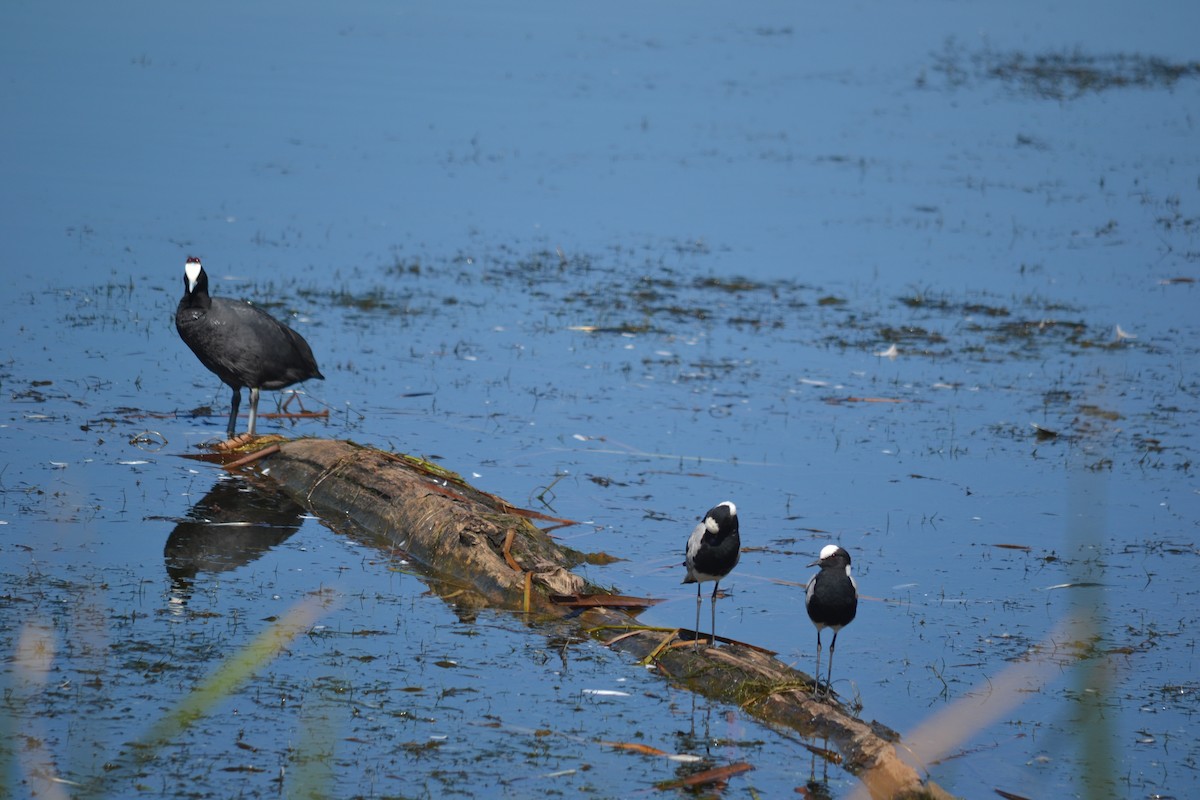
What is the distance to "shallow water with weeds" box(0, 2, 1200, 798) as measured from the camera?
269 inches

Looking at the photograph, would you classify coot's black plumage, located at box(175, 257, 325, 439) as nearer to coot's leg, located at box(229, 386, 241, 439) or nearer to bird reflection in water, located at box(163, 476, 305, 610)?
coot's leg, located at box(229, 386, 241, 439)

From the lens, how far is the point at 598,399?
45.1 feet

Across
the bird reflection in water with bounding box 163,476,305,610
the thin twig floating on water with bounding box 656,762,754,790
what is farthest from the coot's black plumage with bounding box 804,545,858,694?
the bird reflection in water with bounding box 163,476,305,610

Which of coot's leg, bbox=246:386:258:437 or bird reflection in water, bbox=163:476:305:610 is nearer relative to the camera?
bird reflection in water, bbox=163:476:305:610

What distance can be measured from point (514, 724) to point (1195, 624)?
4738mm

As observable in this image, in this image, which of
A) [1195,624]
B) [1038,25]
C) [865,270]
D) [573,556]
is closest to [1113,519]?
[1195,624]

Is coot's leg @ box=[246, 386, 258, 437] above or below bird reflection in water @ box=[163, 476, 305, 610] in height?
above

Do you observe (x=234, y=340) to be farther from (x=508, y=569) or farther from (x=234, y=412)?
(x=508, y=569)

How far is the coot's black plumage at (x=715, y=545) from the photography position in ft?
25.4

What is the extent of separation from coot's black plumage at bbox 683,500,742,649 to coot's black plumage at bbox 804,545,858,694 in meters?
0.53

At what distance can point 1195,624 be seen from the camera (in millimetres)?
9078

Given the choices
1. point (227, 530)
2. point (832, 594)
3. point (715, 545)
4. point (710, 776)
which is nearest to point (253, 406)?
→ point (227, 530)

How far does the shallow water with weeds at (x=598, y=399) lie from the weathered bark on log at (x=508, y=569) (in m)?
0.17

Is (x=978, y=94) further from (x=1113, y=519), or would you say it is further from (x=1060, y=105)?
(x=1113, y=519)
